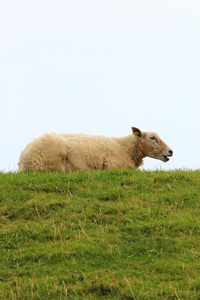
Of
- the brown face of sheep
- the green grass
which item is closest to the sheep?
the brown face of sheep

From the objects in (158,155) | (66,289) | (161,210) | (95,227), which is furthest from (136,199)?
(158,155)

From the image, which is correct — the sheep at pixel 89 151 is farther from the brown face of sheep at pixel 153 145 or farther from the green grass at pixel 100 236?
the green grass at pixel 100 236

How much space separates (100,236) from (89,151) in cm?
478

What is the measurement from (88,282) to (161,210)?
2.93m

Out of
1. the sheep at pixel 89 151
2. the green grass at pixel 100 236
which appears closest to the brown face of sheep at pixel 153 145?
the sheep at pixel 89 151

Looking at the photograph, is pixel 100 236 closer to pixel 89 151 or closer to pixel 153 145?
pixel 89 151

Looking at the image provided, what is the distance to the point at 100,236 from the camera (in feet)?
24.2

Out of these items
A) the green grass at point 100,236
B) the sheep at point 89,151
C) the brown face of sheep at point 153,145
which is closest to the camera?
the green grass at point 100,236

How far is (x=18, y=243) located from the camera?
718 centimetres

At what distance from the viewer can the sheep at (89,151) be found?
11.3 m

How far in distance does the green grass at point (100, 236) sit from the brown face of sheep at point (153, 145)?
2.51 meters

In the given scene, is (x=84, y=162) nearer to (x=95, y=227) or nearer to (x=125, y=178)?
(x=125, y=178)

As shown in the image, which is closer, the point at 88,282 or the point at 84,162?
the point at 88,282

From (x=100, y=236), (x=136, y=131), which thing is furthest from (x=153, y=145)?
(x=100, y=236)
